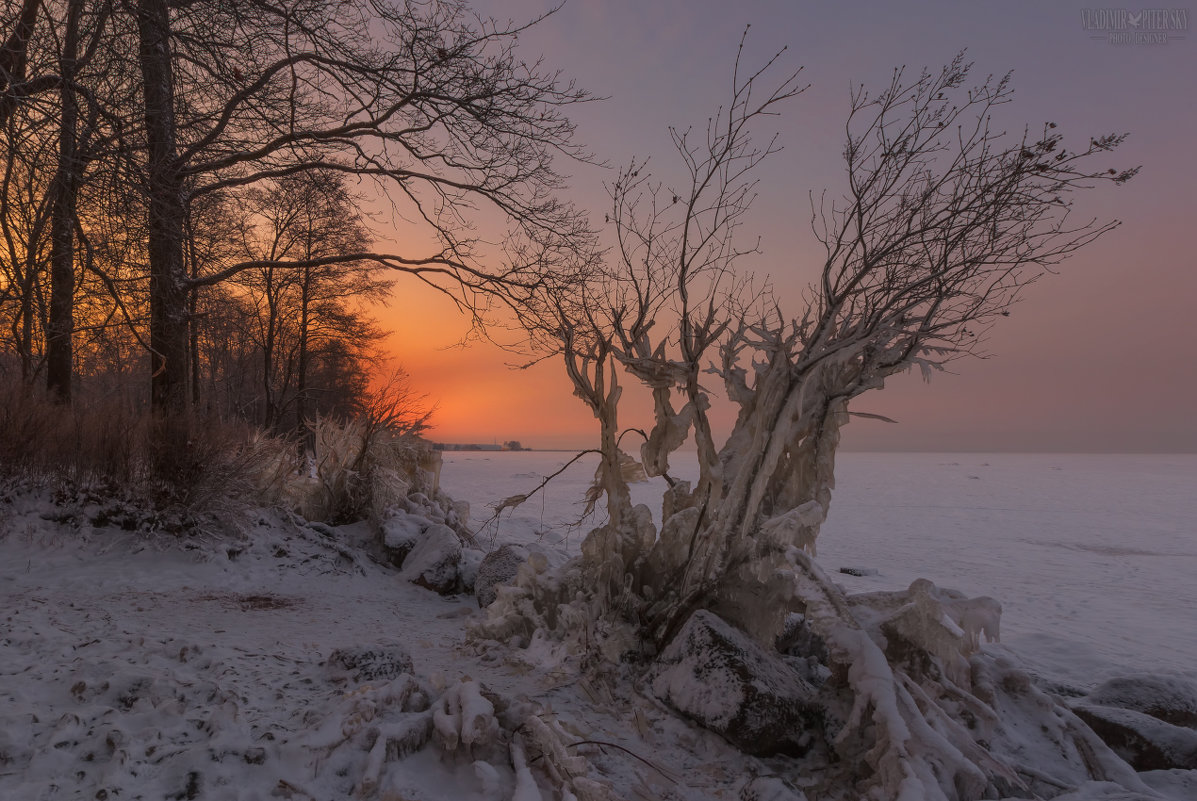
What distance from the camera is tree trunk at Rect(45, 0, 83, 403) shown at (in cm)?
416

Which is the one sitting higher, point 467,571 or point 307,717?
point 307,717

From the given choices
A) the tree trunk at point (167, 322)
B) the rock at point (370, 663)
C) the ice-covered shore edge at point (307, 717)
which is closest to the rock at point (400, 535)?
the ice-covered shore edge at point (307, 717)

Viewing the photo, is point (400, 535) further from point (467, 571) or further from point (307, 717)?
point (307, 717)

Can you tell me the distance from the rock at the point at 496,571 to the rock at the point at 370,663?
87.1 inches

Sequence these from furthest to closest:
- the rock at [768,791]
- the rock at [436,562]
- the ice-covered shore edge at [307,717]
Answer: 1. the rock at [436,562]
2. the rock at [768,791]
3. the ice-covered shore edge at [307,717]

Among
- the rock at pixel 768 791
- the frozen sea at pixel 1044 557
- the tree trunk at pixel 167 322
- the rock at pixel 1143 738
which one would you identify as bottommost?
the frozen sea at pixel 1044 557

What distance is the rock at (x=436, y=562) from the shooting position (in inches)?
259

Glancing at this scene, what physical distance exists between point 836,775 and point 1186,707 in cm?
308

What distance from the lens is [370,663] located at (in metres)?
3.52

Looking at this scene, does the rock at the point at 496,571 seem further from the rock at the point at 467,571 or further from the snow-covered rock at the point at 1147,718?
the snow-covered rock at the point at 1147,718

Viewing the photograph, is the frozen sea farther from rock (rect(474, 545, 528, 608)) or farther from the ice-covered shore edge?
the ice-covered shore edge

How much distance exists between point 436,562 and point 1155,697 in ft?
19.8

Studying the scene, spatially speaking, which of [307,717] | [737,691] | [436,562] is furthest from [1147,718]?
[436,562]

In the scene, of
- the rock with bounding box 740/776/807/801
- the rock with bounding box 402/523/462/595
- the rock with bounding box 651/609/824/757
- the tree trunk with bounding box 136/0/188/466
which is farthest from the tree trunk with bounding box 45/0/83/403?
the rock with bounding box 740/776/807/801
